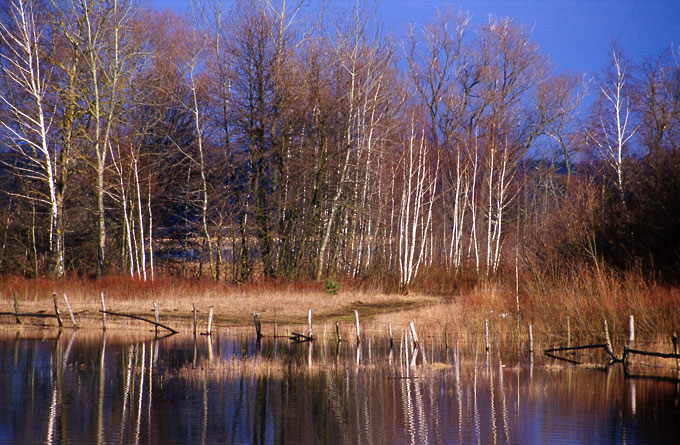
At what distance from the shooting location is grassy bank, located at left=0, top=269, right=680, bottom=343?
2073 centimetres

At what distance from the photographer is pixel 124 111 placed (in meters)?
39.3

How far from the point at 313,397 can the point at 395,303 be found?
61.2 ft

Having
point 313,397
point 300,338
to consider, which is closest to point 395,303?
point 300,338

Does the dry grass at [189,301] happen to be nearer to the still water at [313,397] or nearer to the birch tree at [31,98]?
the birch tree at [31,98]

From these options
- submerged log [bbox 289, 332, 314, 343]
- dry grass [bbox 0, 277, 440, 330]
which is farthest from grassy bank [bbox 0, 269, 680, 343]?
submerged log [bbox 289, 332, 314, 343]

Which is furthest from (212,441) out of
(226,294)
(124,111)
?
(124,111)

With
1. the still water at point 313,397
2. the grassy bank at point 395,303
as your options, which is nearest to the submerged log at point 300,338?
the still water at point 313,397

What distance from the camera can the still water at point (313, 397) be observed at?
12500 millimetres

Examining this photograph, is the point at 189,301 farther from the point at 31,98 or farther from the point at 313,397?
the point at 313,397

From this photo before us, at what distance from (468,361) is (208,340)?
8142 millimetres

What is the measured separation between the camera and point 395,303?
111 feet

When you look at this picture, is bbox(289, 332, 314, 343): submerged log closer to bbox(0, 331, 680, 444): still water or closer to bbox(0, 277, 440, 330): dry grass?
bbox(0, 331, 680, 444): still water

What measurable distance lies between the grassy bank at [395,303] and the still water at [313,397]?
2.20 metres

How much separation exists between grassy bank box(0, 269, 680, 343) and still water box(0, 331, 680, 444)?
7.23 feet
